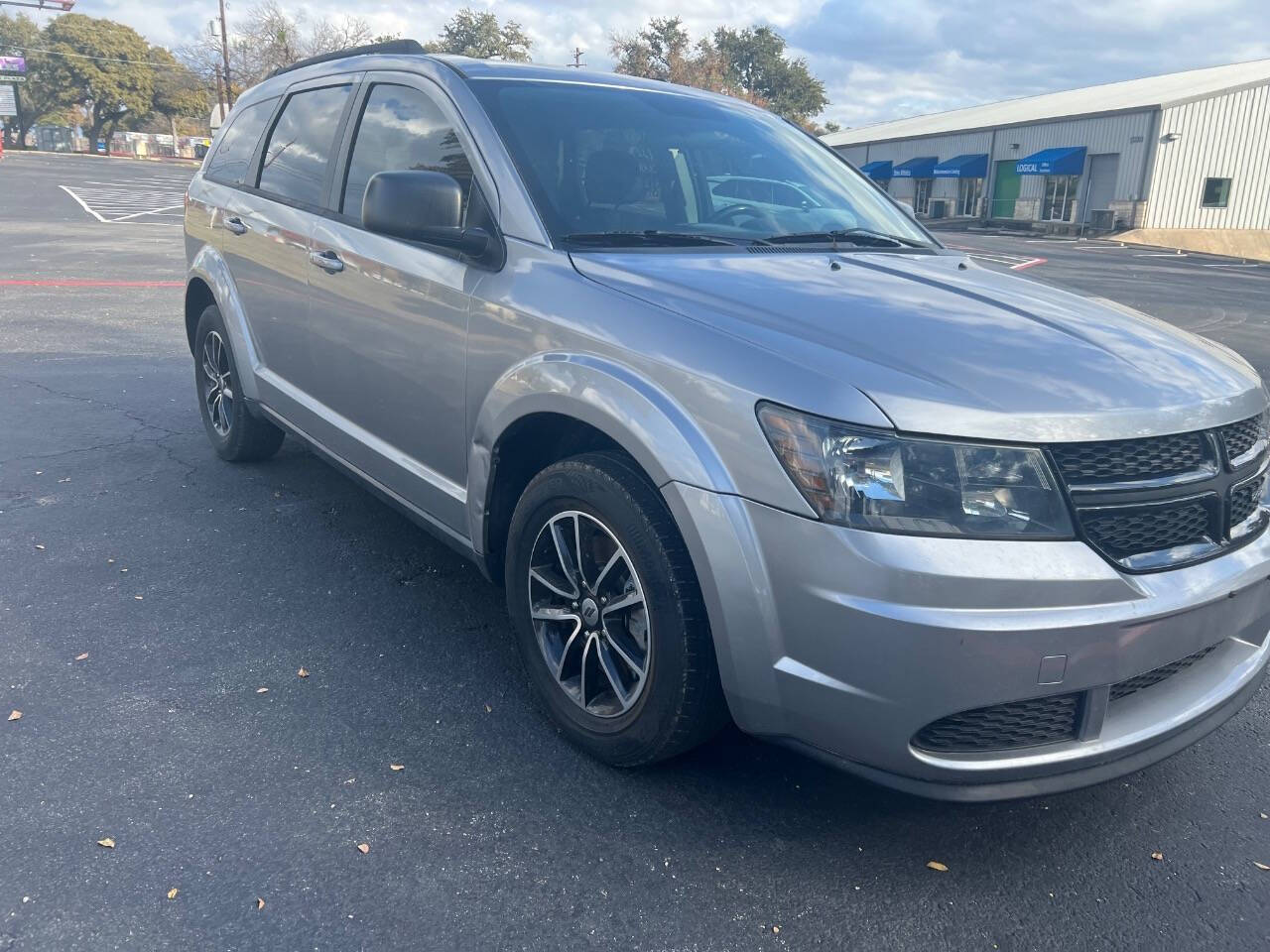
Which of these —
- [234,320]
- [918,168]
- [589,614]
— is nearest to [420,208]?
[589,614]

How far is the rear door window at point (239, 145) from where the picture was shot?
5021 millimetres

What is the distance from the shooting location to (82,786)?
270 centimetres

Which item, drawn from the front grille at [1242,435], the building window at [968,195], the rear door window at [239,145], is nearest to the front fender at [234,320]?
the rear door window at [239,145]

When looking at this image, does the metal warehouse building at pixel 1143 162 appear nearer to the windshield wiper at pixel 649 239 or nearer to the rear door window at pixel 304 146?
the rear door window at pixel 304 146

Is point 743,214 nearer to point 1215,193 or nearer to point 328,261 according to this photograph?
point 328,261

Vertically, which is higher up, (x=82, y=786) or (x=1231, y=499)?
(x=1231, y=499)

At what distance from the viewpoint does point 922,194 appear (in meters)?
49.4

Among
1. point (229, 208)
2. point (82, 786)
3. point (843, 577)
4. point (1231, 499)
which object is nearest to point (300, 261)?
point (229, 208)

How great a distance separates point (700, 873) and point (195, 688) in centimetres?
171

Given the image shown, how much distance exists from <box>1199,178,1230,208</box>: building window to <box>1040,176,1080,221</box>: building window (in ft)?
13.9

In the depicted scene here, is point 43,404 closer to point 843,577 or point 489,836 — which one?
point 489,836

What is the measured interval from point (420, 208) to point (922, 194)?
1975 inches

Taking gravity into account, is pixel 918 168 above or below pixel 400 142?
above

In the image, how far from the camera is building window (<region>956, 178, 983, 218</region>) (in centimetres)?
4494
